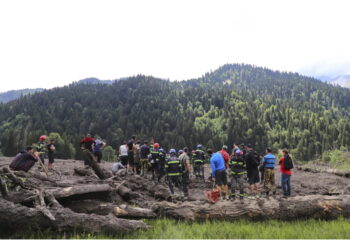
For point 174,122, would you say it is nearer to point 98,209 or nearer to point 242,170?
point 242,170

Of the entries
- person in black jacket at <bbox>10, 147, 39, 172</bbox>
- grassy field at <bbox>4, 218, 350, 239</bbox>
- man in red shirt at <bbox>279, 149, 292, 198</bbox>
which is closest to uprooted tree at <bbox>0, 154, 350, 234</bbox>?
grassy field at <bbox>4, 218, 350, 239</bbox>

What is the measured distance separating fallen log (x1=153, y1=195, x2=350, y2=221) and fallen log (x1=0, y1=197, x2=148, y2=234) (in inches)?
81.8

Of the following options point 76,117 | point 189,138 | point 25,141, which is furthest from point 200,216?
point 76,117

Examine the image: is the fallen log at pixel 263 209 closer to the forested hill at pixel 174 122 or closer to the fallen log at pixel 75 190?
the fallen log at pixel 75 190

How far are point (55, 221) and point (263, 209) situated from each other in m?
5.74

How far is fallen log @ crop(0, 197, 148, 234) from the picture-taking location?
5.85m

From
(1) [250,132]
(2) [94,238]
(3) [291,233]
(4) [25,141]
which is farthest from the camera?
(1) [250,132]

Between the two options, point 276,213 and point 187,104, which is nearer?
point 276,213

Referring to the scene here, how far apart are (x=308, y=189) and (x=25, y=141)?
84.3 m

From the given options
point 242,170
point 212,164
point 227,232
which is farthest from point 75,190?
point 242,170

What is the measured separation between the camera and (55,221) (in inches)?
237

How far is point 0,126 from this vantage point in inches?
5600

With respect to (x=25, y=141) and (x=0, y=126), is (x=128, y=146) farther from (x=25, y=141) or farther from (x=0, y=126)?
(x=0, y=126)

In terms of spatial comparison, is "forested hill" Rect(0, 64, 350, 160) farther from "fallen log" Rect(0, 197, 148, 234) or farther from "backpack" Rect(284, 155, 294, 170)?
"fallen log" Rect(0, 197, 148, 234)
